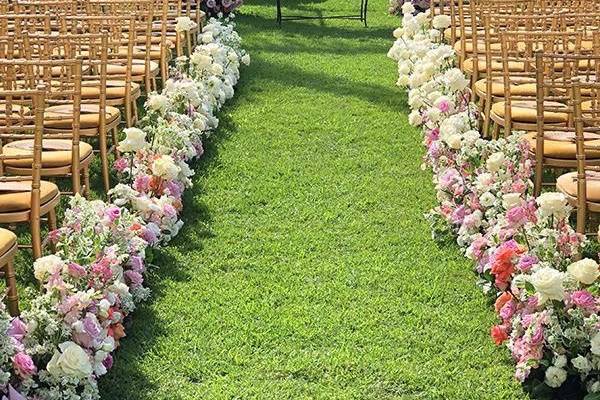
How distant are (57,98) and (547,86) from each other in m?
3.13

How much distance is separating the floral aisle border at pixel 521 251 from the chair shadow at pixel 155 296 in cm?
136

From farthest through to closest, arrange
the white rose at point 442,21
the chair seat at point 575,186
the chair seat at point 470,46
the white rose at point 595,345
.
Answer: the white rose at point 442,21, the chair seat at point 470,46, the chair seat at point 575,186, the white rose at point 595,345

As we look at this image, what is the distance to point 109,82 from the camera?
24.5ft

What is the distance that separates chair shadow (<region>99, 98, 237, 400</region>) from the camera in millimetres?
4375

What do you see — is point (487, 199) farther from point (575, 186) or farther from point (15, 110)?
point (15, 110)

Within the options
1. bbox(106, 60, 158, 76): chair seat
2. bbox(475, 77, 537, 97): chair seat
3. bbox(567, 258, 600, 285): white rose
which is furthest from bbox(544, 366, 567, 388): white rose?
bbox(106, 60, 158, 76): chair seat

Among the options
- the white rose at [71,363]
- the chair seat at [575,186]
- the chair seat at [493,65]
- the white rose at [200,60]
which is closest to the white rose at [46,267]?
the white rose at [71,363]

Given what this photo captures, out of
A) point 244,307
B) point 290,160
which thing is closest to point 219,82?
point 290,160

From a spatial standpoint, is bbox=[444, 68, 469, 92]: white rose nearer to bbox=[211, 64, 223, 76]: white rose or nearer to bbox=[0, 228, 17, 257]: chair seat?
bbox=[211, 64, 223, 76]: white rose

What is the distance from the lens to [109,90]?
723 centimetres

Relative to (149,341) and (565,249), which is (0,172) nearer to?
(149,341)

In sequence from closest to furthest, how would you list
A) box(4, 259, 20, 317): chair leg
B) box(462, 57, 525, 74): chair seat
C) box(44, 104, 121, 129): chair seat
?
box(4, 259, 20, 317): chair leg < box(44, 104, 121, 129): chair seat < box(462, 57, 525, 74): chair seat

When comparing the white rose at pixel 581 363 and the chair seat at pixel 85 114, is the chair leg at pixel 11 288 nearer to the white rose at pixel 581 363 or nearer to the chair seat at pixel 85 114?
the chair seat at pixel 85 114

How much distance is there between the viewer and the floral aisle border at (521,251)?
4.09 metres
